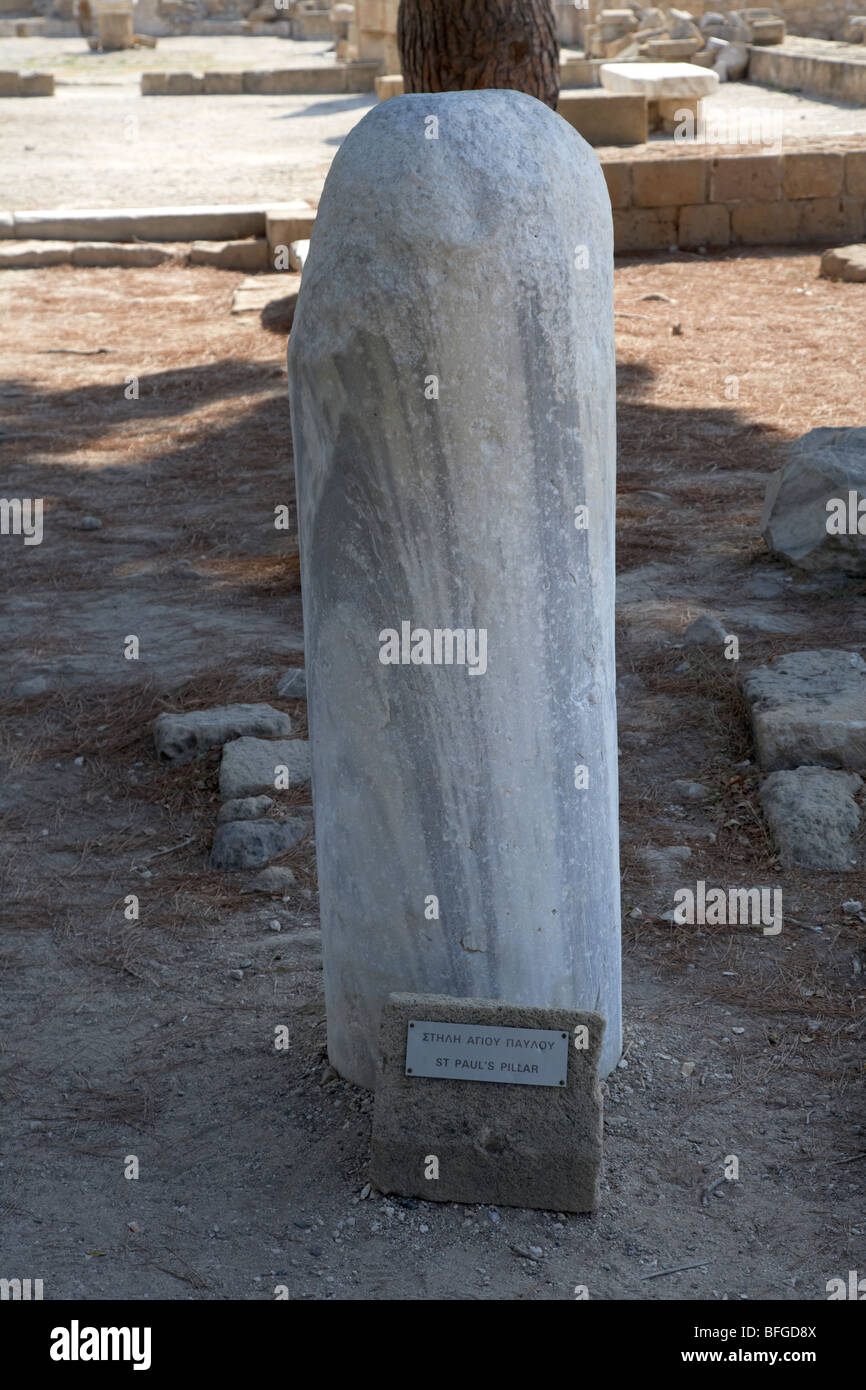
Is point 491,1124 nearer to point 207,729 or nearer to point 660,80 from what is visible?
point 207,729

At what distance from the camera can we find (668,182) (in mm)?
12148

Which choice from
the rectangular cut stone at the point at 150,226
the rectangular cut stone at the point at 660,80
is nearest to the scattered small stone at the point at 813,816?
the rectangular cut stone at the point at 150,226

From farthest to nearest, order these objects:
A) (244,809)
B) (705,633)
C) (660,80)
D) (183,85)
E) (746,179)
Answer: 1. (183,85)
2. (660,80)
3. (746,179)
4. (705,633)
5. (244,809)

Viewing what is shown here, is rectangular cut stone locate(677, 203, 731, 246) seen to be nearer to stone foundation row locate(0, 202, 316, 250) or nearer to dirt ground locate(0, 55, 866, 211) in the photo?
dirt ground locate(0, 55, 866, 211)

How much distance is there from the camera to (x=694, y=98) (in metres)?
15.9

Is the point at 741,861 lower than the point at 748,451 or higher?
lower

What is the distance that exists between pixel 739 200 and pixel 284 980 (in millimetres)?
11007

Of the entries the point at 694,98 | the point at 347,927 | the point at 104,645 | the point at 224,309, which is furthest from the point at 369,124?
the point at 694,98

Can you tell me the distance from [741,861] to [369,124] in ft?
7.33

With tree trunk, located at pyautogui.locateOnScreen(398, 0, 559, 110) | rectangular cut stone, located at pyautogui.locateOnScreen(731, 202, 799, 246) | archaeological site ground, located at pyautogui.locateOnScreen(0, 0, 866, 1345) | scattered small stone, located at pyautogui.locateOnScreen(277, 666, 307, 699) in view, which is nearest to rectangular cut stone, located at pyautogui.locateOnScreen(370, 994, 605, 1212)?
archaeological site ground, located at pyautogui.locateOnScreen(0, 0, 866, 1345)

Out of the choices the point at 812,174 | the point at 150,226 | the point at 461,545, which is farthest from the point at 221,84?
the point at 461,545

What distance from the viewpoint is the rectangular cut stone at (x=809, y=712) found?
3.99 metres

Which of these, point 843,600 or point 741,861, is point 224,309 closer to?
point 843,600

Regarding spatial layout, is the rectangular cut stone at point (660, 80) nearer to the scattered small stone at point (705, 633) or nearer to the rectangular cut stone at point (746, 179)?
the rectangular cut stone at point (746, 179)
